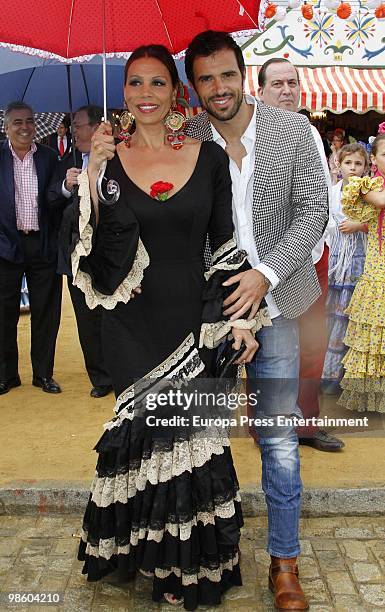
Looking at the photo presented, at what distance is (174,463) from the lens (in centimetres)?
272

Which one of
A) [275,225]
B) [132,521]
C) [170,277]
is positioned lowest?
[132,521]

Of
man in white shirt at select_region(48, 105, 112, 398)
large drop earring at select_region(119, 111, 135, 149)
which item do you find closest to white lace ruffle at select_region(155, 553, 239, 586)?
large drop earring at select_region(119, 111, 135, 149)

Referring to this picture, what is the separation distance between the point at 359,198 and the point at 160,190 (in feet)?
7.61

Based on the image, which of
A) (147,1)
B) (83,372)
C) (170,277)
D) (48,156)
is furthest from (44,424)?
(147,1)

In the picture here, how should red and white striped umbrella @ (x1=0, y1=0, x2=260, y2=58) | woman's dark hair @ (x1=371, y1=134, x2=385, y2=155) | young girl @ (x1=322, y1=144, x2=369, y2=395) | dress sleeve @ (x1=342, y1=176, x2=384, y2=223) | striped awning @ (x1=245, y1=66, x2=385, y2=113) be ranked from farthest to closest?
striped awning @ (x1=245, y1=66, x2=385, y2=113), young girl @ (x1=322, y1=144, x2=369, y2=395), woman's dark hair @ (x1=371, y1=134, x2=385, y2=155), dress sleeve @ (x1=342, y1=176, x2=384, y2=223), red and white striped umbrella @ (x1=0, y1=0, x2=260, y2=58)

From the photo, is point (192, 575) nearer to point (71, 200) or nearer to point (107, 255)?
point (107, 255)

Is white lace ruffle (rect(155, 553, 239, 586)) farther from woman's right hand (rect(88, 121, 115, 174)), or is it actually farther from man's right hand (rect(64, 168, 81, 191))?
man's right hand (rect(64, 168, 81, 191))

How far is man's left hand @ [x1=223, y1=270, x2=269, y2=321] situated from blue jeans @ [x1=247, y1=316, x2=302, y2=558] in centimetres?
20

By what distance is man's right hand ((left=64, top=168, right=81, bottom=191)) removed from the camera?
16.1 feet

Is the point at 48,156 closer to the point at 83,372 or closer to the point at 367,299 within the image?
the point at 83,372

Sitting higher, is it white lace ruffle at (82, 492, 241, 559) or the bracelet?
the bracelet

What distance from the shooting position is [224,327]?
2.70 metres

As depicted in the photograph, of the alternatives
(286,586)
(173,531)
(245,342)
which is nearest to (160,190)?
(245,342)

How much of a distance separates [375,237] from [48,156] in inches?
99.6
